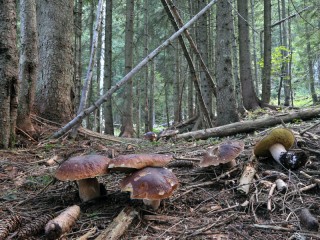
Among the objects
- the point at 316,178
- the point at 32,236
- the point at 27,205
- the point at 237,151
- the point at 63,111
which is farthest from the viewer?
the point at 63,111

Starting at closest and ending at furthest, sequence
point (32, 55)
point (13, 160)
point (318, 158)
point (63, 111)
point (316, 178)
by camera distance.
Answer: point (316, 178) < point (318, 158) < point (13, 160) < point (32, 55) < point (63, 111)

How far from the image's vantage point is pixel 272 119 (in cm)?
591

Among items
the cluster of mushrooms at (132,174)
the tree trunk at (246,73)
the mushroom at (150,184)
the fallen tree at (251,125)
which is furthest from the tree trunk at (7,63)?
the tree trunk at (246,73)

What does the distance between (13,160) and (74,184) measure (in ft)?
4.75

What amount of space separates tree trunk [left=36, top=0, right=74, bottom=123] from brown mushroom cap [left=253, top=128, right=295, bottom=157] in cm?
406

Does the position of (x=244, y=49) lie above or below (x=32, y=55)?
above

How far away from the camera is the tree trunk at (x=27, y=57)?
181 inches

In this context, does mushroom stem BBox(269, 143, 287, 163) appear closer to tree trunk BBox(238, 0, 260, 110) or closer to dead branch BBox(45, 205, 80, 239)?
dead branch BBox(45, 205, 80, 239)

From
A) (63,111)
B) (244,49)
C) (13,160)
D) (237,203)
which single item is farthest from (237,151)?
(244,49)

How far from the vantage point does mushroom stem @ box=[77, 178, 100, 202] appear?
8.08 feet

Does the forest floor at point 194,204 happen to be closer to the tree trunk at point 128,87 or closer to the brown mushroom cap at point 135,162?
Answer: the brown mushroom cap at point 135,162

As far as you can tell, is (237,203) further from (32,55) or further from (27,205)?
(32,55)

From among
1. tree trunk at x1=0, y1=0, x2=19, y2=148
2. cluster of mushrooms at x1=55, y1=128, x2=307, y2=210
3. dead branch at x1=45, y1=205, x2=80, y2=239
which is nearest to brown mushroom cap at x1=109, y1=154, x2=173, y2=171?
cluster of mushrooms at x1=55, y1=128, x2=307, y2=210

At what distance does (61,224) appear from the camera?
1.93 metres
